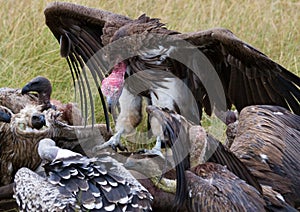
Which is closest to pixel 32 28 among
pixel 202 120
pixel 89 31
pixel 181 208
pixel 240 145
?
pixel 89 31

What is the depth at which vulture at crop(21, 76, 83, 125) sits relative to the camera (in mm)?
6191

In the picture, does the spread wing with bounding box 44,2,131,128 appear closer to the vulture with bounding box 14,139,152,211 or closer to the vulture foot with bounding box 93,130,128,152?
the vulture foot with bounding box 93,130,128,152

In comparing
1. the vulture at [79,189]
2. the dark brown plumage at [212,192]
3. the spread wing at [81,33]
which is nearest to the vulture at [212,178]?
the dark brown plumage at [212,192]

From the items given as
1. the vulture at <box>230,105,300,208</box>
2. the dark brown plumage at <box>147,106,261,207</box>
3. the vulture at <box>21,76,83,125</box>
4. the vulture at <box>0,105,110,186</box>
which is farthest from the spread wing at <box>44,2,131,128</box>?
the dark brown plumage at <box>147,106,261,207</box>

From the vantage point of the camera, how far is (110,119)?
6590mm

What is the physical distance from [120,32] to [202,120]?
46.0 inches

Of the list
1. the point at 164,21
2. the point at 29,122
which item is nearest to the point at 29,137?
the point at 29,122

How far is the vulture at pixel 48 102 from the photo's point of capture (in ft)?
20.3

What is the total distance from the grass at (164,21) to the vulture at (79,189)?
87.3 inches

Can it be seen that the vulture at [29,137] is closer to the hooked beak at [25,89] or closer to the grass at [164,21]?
the hooked beak at [25,89]

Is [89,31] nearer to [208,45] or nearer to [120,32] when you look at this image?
[120,32]

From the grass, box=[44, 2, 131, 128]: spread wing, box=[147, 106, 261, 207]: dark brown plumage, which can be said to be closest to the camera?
box=[147, 106, 261, 207]: dark brown plumage

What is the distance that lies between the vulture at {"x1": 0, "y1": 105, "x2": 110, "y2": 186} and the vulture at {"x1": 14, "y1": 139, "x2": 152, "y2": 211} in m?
1.11

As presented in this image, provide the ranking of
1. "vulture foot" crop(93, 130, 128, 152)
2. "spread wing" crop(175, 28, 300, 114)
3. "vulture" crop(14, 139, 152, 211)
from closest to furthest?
"vulture" crop(14, 139, 152, 211) < "spread wing" crop(175, 28, 300, 114) < "vulture foot" crop(93, 130, 128, 152)
